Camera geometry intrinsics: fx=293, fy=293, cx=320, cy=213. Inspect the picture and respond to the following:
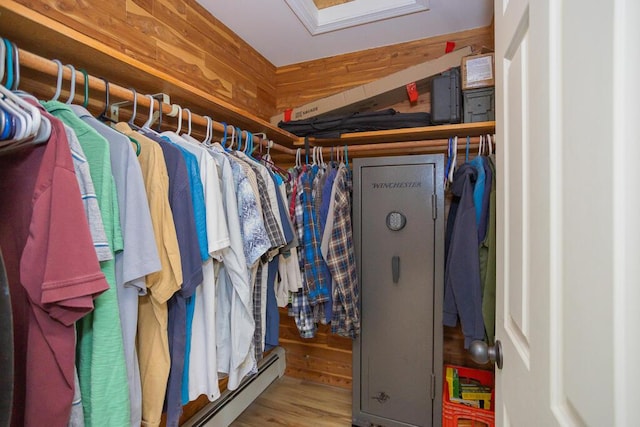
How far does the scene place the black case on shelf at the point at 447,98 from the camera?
164 cm

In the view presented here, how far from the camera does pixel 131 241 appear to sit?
2.59 feet

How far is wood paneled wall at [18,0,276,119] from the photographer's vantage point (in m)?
1.17

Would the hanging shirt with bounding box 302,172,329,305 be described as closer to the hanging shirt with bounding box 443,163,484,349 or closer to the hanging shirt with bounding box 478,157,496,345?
the hanging shirt with bounding box 443,163,484,349

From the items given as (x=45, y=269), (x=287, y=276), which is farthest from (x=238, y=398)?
(x=45, y=269)

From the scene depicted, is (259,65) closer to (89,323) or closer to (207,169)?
(207,169)

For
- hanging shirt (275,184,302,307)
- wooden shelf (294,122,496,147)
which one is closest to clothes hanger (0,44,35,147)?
hanging shirt (275,184,302,307)

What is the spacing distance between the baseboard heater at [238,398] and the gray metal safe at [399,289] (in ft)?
2.01

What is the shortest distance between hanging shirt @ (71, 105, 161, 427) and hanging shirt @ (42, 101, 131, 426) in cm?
3

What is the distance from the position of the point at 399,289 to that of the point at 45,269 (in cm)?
143

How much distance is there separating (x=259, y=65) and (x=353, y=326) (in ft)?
6.35

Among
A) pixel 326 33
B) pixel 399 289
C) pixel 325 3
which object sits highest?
pixel 325 3

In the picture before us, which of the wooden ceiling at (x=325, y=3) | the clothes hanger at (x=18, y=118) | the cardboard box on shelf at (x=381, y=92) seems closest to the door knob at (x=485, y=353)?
the clothes hanger at (x=18, y=118)

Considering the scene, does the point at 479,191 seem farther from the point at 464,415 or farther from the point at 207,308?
the point at 207,308

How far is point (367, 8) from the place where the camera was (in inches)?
68.9
